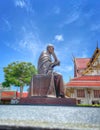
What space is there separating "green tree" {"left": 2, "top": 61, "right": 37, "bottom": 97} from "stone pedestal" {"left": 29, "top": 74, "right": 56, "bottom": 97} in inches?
880

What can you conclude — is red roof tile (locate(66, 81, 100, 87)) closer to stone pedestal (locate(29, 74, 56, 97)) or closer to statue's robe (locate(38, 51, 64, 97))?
statue's robe (locate(38, 51, 64, 97))

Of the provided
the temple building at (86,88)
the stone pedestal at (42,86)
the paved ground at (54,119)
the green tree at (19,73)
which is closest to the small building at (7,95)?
the green tree at (19,73)

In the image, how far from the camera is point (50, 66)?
8.12m

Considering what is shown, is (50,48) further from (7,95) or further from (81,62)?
(7,95)

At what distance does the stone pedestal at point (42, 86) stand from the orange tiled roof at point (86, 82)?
1496cm

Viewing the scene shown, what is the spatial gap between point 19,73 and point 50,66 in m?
23.0

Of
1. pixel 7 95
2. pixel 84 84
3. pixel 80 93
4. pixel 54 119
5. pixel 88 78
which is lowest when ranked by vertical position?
pixel 7 95

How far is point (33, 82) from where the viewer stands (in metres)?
7.64

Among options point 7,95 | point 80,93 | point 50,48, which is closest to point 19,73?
point 7,95

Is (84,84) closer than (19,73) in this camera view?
Yes

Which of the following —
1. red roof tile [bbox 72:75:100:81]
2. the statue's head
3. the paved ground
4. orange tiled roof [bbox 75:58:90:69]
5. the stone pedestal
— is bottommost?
the paved ground

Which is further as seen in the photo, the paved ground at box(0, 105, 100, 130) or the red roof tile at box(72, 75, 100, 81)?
the red roof tile at box(72, 75, 100, 81)

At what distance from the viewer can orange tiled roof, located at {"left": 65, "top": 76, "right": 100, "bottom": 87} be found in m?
22.5

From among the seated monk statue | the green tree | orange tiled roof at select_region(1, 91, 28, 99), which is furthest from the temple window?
the seated monk statue
